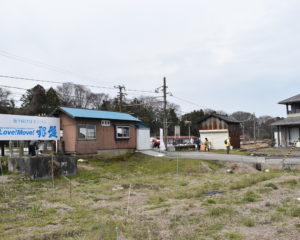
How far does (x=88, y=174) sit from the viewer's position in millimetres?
14977

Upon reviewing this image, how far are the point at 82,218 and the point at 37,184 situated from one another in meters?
6.64

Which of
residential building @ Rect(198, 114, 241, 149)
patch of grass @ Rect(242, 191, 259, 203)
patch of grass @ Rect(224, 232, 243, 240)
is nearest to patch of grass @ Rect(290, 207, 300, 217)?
patch of grass @ Rect(242, 191, 259, 203)

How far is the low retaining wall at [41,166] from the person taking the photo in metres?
13.3

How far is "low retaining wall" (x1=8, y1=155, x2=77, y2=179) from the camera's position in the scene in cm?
1330

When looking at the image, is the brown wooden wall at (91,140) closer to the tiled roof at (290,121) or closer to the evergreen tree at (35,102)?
the tiled roof at (290,121)

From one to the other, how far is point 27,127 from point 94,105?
1781 inches

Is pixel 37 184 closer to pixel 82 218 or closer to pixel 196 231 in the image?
pixel 82 218

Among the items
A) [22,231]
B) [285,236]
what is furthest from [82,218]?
[285,236]

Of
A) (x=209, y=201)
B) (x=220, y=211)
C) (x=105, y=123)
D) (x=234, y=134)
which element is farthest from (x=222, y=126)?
(x=220, y=211)

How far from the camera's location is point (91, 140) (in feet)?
66.2

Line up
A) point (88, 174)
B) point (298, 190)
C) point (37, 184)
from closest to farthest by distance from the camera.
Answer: point (298, 190)
point (37, 184)
point (88, 174)

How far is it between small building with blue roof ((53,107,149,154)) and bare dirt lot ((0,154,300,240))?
21.6ft

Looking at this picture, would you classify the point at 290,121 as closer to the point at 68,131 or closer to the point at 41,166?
the point at 68,131

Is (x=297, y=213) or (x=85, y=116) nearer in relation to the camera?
(x=297, y=213)
